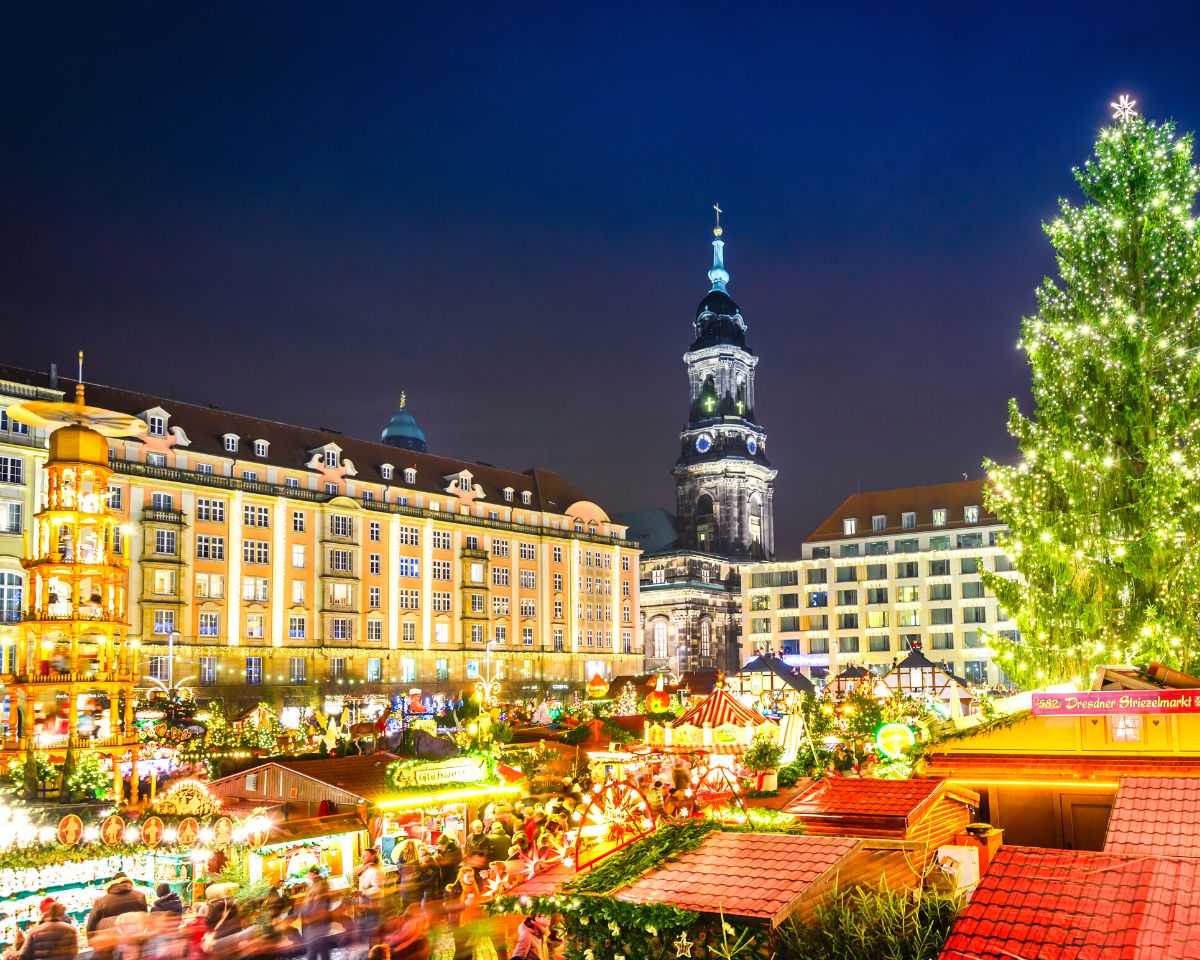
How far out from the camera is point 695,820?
8484 mm

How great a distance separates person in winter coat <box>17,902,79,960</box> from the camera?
11.1m

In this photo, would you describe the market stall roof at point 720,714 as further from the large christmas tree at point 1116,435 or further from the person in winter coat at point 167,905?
the person in winter coat at point 167,905

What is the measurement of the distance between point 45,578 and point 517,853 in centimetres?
1035

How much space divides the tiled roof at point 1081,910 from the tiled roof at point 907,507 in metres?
78.0

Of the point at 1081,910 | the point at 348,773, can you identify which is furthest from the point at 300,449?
the point at 1081,910

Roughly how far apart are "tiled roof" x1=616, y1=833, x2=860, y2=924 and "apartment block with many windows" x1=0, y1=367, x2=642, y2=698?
3758 cm

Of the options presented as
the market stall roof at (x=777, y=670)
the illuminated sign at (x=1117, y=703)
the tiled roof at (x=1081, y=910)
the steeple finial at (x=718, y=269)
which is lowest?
the market stall roof at (x=777, y=670)

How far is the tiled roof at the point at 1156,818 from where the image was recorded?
6336mm

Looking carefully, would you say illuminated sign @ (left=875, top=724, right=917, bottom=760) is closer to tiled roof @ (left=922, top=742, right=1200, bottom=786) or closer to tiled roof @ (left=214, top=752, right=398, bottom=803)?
tiled roof @ (left=922, top=742, right=1200, bottom=786)

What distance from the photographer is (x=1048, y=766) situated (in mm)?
13219

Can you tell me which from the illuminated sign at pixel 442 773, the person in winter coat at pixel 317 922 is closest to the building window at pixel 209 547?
the illuminated sign at pixel 442 773

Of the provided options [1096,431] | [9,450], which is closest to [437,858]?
[1096,431]

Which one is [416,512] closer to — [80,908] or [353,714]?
[353,714]

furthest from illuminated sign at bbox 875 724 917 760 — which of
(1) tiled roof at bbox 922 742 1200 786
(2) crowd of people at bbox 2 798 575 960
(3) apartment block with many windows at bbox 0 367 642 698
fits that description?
(3) apartment block with many windows at bbox 0 367 642 698
